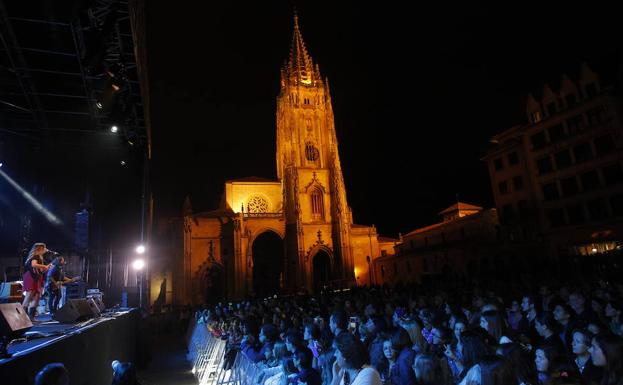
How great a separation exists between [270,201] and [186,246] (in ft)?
37.5

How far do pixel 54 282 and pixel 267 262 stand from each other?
110 ft

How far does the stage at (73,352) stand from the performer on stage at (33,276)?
1227mm

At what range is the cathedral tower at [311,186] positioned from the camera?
133 feet

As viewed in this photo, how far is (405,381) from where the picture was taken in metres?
4.31

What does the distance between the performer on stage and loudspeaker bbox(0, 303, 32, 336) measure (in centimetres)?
476

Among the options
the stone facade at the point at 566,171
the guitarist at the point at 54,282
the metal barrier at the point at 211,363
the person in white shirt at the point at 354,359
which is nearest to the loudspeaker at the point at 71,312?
the guitarist at the point at 54,282

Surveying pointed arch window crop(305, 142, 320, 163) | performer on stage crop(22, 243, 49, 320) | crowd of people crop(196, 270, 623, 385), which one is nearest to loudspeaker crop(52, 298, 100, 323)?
performer on stage crop(22, 243, 49, 320)

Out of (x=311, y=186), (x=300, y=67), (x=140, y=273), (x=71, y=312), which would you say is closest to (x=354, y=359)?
(x=71, y=312)

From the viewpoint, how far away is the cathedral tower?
40469 mm

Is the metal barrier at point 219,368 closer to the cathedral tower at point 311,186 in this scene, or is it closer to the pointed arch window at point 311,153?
the cathedral tower at point 311,186

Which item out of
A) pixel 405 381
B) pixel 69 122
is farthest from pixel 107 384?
pixel 69 122

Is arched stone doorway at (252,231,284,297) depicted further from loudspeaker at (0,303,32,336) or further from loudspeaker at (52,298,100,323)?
loudspeaker at (0,303,32,336)

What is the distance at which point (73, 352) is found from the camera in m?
5.11

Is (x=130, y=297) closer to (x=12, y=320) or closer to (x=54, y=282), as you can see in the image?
(x=54, y=282)
